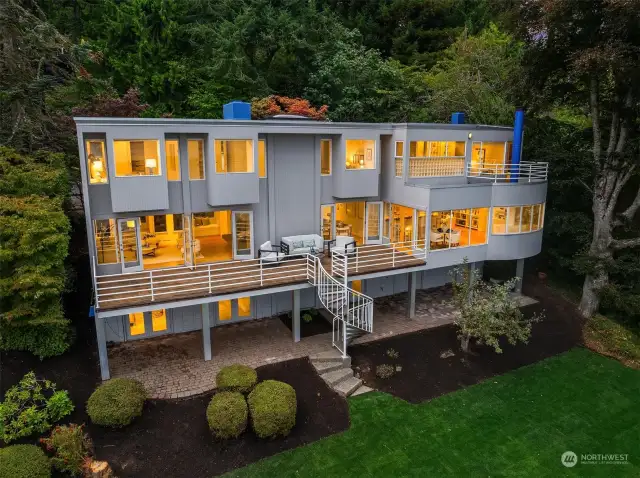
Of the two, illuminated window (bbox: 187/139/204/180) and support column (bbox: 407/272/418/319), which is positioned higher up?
illuminated window (bbox: 187/139/204/180)

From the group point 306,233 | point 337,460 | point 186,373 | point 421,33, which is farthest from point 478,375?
point 421,33

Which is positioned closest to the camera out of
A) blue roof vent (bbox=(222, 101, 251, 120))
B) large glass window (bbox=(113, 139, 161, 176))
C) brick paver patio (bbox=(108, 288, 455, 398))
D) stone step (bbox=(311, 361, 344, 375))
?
brick paver patio (bbox=(108, 288, 455, 398))

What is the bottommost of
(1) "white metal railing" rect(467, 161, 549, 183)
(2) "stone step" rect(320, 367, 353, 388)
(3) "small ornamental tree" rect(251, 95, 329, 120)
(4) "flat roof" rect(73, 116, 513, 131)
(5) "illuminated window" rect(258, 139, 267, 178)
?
(2) "stone step" rect(320, 367, 353, 388)

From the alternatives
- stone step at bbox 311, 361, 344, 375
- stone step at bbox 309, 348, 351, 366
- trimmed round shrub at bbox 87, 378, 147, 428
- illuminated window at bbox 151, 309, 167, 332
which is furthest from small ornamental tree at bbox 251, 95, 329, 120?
trimmed round shrub at bbox 87, 378, 147, 428

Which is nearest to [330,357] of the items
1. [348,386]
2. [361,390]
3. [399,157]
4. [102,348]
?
[348,386]

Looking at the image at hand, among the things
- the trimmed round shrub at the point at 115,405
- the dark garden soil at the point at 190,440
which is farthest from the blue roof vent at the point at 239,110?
the trimmed round shrub at the point at 115,405

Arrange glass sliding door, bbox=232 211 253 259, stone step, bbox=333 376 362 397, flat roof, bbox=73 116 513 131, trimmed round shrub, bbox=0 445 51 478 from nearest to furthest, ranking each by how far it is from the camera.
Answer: trimmed round shrub, bbox=0 445 51 478 < stone step, bbox=333 376 362 397 < flat roof, bbox=73 116 513 131 < glass sliding door, bbox=232 211 253 259

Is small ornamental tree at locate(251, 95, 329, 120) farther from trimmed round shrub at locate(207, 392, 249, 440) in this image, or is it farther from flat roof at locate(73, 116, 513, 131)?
trimmed round shrub at locate(207, 392, 249, 440)

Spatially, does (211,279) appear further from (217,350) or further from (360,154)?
(360,154)
